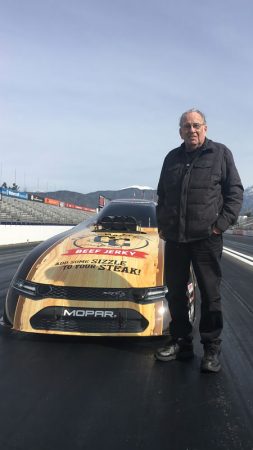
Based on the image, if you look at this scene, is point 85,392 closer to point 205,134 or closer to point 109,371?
point 109,371

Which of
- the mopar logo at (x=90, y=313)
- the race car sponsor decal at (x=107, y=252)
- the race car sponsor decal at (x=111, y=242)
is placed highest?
the race car sponsor decal at (x=111, y=242)

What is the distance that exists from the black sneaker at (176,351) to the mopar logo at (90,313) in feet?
1.49

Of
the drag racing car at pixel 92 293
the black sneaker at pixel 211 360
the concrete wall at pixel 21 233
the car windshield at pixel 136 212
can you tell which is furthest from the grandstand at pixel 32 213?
the black sneaker at pixel 211 360

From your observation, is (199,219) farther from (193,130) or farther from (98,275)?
(98,275)

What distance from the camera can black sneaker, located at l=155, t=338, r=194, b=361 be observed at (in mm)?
3162

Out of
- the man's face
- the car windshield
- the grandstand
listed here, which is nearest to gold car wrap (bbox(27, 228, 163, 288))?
the car windshield

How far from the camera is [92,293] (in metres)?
3.30

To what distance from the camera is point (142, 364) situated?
3076 millimetres

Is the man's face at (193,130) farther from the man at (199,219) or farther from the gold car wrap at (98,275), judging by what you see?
the gold car wrap at (98,275)

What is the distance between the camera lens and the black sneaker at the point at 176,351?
3.16m

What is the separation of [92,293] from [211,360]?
1021 mm

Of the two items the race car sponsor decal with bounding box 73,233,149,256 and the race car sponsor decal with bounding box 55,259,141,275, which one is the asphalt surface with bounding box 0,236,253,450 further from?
the race car sponsor decal with bounding box 73,233,149,256

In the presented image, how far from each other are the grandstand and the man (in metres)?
28.9

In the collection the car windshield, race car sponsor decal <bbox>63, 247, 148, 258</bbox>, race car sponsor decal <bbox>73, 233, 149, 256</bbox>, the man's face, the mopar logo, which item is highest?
the man's face
